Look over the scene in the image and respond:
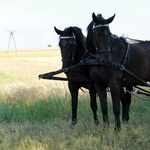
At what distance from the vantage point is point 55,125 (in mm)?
7562

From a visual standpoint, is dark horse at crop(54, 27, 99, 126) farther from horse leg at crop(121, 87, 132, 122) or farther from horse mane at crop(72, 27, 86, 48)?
horse leg at crop(121, 87, 132, 122)

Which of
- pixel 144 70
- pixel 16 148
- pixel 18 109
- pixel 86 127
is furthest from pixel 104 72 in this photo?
pixel 18 109

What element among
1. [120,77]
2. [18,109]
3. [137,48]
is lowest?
[18,109]

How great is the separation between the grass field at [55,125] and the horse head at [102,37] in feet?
4.57

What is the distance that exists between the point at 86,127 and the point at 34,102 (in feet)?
10.8

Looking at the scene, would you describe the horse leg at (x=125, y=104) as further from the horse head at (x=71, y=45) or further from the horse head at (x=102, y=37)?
the horse head at (x=102, y=37)

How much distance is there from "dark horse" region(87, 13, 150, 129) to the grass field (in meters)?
0.46

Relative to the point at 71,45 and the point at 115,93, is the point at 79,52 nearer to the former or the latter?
the point at 71,45

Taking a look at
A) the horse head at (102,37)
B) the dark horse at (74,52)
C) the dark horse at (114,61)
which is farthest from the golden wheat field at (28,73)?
the horse head at (102,37)

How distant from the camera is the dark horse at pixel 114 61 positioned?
213 inches

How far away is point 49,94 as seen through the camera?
1012cm

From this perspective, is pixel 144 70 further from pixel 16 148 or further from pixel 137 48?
pixel 16 148

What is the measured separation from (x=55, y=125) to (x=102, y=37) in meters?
2.91

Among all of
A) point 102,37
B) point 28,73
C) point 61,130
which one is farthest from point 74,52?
point 28,73
